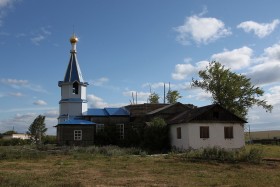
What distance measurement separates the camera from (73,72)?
143ft

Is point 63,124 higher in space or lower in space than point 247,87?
lower

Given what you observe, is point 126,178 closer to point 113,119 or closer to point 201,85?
point 113,119

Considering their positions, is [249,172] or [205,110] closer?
[249,172]

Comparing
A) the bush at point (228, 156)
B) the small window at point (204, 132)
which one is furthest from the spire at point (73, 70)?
the bush at point (228, 156)

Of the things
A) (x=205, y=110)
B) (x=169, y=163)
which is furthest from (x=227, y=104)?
(x=169, y=163)

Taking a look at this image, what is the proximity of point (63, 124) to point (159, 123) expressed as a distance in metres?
9.83

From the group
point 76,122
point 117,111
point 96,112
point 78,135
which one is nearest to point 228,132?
point 117,111

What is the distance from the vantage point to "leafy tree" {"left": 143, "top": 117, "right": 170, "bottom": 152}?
116 feet

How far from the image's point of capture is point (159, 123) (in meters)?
35.7

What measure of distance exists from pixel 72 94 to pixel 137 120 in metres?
8.03

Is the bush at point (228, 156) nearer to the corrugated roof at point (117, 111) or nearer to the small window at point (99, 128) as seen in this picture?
the small window at point (99, 128)

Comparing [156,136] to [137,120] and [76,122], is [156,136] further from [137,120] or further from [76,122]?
[76,122]

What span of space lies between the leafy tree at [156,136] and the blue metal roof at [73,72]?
11797mm

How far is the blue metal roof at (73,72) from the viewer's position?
43.2m
